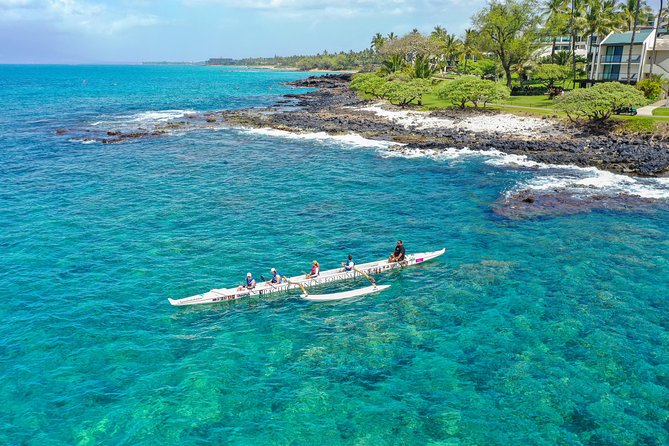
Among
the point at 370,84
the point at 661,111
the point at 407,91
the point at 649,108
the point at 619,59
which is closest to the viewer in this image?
the point at 661,111

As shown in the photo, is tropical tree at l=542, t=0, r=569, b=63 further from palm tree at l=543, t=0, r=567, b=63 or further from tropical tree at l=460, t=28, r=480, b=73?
tropical tree at l=460, t=28, r=480, b=73

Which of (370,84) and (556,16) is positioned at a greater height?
(556,16)

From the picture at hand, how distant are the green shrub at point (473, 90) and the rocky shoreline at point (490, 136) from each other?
245cm

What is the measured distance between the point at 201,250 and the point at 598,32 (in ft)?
288

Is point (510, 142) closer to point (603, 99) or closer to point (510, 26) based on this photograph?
point (603, 99)

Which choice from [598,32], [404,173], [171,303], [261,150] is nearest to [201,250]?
[171,303]

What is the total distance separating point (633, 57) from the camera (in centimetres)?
8019

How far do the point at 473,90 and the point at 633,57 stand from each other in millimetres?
28580

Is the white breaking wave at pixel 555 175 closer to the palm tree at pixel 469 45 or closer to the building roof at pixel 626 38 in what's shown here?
the building roof at pixel 626 38

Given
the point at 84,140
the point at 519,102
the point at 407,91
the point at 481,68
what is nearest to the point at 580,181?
the point at 519,102

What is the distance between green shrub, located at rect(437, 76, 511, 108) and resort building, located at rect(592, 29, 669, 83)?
2003 cm

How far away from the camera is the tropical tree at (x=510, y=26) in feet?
307

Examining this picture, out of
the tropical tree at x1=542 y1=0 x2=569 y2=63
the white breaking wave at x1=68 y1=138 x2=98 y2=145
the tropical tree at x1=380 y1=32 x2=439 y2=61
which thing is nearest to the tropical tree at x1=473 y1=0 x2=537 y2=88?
the tropical tree at x1=542 y1=0 x2=569 y2=63

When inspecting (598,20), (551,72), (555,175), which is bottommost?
(555,175)
